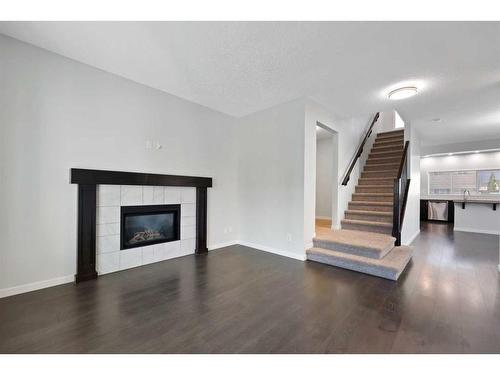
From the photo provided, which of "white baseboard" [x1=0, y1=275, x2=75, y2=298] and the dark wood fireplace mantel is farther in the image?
the dark wood fireplace mantel

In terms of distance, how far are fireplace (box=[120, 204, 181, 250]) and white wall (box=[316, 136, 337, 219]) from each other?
15.1 ft

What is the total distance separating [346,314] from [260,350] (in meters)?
0.96

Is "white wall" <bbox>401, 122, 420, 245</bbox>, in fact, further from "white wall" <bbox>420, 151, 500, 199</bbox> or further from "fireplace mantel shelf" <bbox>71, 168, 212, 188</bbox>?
"fireplace mantel shelf" <bbox>71, 168, 212, 188</bbox>

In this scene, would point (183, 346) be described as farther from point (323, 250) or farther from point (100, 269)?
point (323, 250)

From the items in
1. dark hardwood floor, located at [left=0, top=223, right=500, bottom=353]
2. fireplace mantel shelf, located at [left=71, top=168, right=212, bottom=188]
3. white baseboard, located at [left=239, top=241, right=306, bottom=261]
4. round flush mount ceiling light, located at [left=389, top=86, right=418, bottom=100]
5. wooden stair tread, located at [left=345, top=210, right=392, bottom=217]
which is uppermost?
round flush mount ceiling light, located at [left=389, top=86, right=418, bottom=100]

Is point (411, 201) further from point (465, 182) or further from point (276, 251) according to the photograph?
point (465, 182)

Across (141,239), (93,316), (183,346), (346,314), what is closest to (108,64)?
(141,239)

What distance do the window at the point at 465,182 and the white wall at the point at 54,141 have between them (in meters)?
9.39

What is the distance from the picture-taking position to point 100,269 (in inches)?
121

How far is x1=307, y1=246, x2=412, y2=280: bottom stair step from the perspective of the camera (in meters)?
3.02

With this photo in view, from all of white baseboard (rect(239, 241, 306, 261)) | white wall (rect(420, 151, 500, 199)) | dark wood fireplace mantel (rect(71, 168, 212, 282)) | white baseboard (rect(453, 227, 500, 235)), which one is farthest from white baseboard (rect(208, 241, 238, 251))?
white wall (rect(420, 151, 500, 199))

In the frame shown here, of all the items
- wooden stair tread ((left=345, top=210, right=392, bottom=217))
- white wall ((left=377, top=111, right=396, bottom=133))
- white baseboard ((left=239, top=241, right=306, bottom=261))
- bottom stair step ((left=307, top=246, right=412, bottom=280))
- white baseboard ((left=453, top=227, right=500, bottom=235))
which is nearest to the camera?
bottom stair step ((left=307, top=246, right=412, bottom=280))

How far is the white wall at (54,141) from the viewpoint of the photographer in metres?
2.45

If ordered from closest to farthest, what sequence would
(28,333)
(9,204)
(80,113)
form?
(28,333), (9,204), (80,113)
